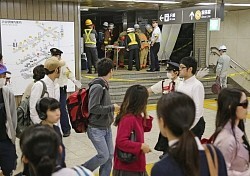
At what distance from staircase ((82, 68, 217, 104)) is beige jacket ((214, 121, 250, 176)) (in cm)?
753

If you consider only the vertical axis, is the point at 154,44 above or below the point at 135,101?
above

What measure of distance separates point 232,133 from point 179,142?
74cm

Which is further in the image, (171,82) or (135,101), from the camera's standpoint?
(171,82)

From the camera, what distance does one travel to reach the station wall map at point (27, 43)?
7.44m

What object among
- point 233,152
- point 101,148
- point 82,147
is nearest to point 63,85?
point 82,147

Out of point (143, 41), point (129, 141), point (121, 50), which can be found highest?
point (143, 41)

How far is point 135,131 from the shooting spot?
2.75m

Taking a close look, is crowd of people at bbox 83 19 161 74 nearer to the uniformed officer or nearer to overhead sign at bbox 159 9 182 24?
overhead sign at bbox 159 9 182 24

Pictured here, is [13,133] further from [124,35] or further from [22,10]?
[124,35]

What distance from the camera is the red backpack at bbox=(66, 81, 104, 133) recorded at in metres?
Result: 3.68

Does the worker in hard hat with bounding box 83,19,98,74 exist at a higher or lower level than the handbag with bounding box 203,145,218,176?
higher

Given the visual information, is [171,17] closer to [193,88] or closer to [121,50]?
[121,50]

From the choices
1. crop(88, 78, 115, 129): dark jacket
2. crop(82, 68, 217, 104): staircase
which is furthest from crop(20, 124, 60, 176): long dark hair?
crop(82, 68, 217, 104): staircase

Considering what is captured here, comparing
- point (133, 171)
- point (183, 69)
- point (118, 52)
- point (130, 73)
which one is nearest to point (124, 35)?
point (118, 52)
